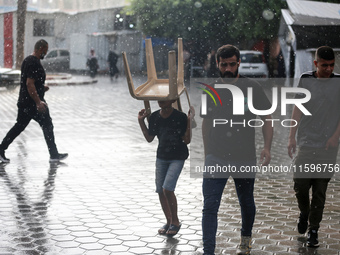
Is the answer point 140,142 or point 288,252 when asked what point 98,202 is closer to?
point 288,252

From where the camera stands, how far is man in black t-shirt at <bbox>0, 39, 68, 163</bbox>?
941 cm

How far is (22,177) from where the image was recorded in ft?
28.3

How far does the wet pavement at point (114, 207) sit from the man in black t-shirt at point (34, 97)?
0.33 meters

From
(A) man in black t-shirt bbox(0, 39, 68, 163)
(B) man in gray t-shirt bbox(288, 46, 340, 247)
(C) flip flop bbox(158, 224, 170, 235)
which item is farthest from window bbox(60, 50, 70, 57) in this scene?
(B) man in gray t-shirt bbox(288, 46, 340, 247)

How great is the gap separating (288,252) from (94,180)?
12.4 ft

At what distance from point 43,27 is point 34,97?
4828 centimetres

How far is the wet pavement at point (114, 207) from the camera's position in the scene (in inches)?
220

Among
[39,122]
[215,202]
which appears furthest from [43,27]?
[215,202]

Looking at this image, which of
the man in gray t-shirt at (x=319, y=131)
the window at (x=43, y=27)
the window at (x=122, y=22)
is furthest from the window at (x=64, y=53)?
the man in gray t-shirt at (x=319, y=131)

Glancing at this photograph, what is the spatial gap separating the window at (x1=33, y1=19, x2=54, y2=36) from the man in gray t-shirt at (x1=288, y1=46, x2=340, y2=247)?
52.4 meters

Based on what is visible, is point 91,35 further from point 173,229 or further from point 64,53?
point 173,229

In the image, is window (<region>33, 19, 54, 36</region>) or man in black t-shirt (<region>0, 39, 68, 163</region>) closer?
man in black t-shirt (<region>0, 39, 68, 163</region>)

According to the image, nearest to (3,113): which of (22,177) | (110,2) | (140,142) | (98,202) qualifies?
(140,142)

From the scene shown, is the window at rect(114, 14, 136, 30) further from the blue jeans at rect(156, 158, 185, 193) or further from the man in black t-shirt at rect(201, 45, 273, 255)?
the man in black t-shirt at rect(201, 45, 273, 255)
